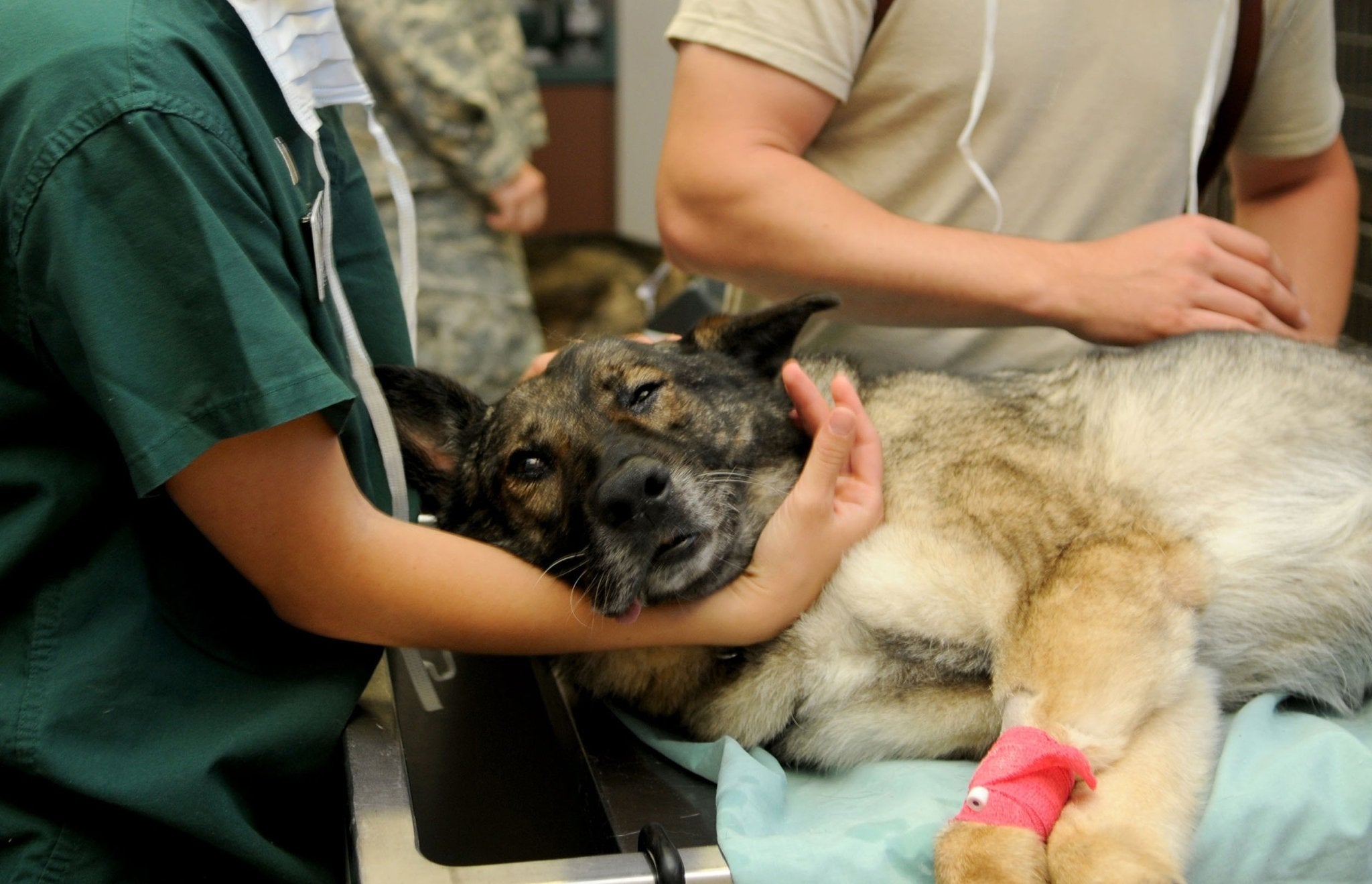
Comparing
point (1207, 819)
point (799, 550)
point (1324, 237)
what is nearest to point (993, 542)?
point (799, 550)

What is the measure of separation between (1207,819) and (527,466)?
107 cm

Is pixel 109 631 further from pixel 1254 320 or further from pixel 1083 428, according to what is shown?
pixel 1254 320

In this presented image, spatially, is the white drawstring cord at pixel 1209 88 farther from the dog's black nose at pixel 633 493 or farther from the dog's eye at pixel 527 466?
the dog's eye at pixel 527 466

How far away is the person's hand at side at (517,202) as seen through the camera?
3.65 metres

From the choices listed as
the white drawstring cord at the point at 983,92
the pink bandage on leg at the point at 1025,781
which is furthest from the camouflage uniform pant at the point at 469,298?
the pink bandage on leg at the point at 1025,781

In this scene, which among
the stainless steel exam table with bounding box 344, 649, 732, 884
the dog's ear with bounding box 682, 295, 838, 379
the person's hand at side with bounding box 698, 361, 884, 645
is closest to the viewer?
the stainless steel exam table with bounding box 344, 649, 732, 884

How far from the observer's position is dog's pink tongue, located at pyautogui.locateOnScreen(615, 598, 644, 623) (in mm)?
1488

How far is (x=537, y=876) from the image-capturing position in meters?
1.11

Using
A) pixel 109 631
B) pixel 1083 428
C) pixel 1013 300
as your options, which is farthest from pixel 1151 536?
pixel 109 631

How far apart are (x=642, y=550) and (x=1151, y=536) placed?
0.72 metres

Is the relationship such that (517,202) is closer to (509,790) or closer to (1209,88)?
(1209,88)

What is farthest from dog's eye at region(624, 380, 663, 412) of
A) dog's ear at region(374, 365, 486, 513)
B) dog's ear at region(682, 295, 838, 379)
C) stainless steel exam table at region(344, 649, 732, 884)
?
stainless steel exam table at region(344, 649, 732, 884)

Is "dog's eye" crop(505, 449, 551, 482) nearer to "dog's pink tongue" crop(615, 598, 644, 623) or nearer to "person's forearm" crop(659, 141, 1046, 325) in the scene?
"dog's pink tongue" crop(615, 598, 644, 623)

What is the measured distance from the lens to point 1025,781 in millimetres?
1236
